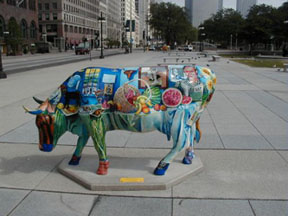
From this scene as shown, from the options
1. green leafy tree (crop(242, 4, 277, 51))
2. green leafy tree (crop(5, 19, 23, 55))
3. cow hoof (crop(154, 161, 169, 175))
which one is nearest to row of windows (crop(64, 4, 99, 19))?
green leafy tree (crop(5, 19, 23, 55))

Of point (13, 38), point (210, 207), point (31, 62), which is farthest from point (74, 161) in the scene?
point (13, 38)

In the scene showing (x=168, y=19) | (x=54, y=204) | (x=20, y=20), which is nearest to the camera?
(x=54, y=204)

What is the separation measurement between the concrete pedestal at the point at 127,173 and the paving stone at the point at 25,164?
0.36 m

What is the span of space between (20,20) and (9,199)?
65.6 metres

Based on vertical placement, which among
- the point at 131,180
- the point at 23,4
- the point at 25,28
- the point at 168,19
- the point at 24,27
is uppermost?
the point at 23,4

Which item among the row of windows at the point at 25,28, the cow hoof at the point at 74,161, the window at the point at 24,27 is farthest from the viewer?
the window at the point at 24,27

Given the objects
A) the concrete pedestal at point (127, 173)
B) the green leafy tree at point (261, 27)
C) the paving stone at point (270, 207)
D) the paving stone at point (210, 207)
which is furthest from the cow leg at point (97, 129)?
the green leafy tree at point (261, 27)

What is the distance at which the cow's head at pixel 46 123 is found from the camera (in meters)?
4.41

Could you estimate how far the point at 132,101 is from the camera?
4223 millimetres

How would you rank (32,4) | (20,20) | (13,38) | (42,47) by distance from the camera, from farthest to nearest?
(32,4) → (42,47) → (20,20) → (13,38)

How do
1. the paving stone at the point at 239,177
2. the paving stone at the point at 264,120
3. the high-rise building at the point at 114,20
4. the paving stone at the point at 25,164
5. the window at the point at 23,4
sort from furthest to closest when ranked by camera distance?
the high-rise building at the point at 114,20 → the window at the point at 23,4 → the paving stone at the point at 264,120 → the paving stone at the point at 25,164 → the paving stone at the point at 239,177

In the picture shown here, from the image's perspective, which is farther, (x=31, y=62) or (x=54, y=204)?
(x=31, y=62)

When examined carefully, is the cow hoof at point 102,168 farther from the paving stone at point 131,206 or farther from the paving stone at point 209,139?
the paving stone at point 209,139

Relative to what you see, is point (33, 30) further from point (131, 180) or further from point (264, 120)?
point (131, 180)
